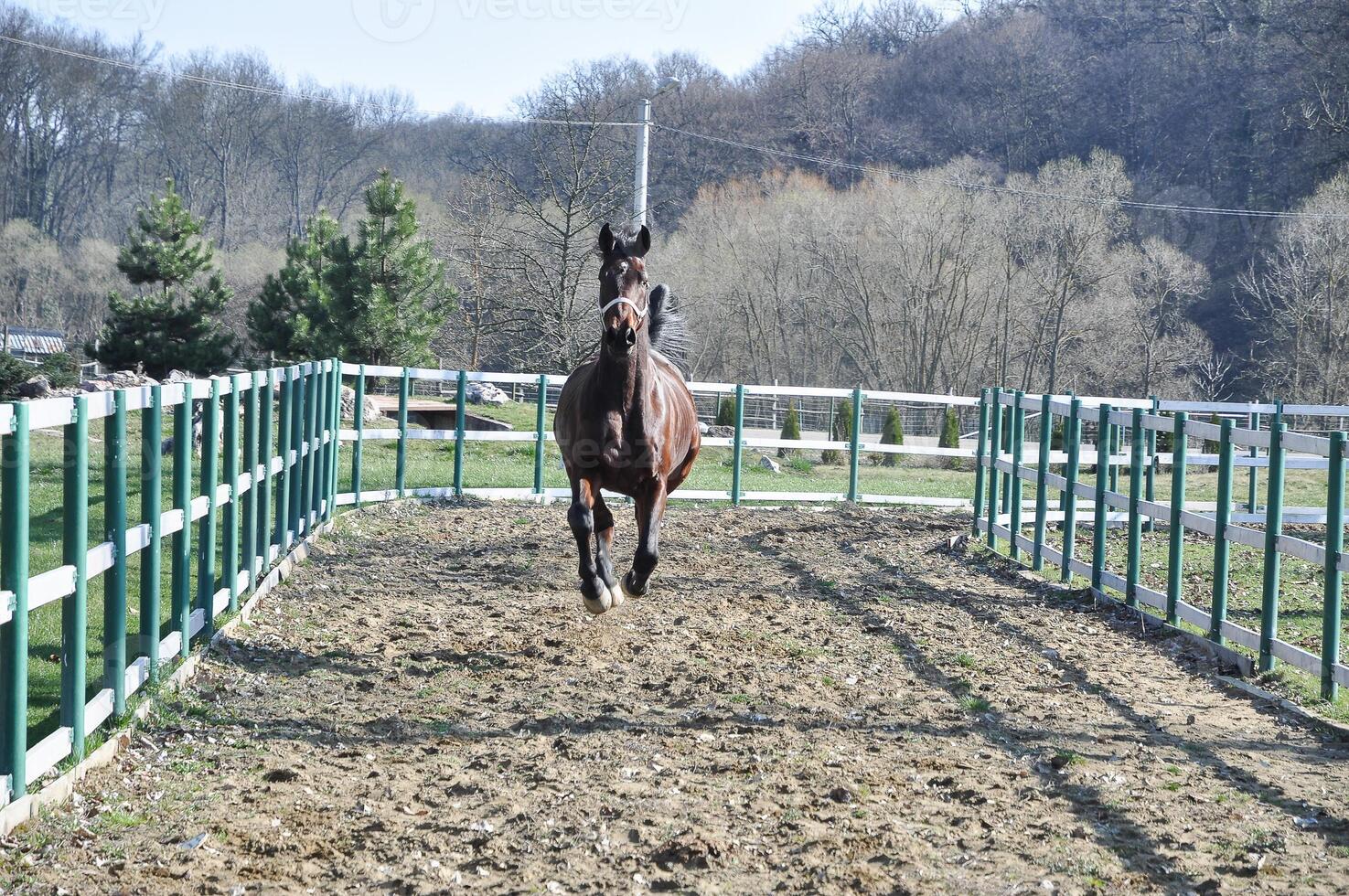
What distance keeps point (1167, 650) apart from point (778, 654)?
2.55m

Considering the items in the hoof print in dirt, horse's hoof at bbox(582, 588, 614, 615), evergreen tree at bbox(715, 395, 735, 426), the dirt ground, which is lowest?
the dirt ground

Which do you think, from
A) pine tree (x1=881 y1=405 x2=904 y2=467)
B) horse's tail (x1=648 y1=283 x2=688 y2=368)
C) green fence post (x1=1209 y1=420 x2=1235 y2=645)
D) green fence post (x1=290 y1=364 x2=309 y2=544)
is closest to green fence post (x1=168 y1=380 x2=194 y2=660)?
green fence post (x1=290 y1=364 x2=309 y2=544)

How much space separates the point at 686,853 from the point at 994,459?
29.3 ft

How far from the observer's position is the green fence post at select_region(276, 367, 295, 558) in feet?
28.6

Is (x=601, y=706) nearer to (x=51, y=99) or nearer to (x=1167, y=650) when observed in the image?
(x=1167, y=650)

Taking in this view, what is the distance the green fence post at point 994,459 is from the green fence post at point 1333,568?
18.1 feet

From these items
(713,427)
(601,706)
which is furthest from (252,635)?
(713,427)

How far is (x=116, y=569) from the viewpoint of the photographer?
477 centimetres

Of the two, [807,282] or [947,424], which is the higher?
[807,282]

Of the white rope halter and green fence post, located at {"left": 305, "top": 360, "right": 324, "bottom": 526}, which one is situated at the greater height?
the white rope halter

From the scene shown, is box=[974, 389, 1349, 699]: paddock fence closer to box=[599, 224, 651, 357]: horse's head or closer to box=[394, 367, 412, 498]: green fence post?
box=[599, 224, 651, 357]: horse's head

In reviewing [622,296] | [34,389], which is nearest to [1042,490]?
[622,296]

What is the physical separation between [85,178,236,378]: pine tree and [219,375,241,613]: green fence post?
82.9 feet

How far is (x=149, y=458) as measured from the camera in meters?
5.11
